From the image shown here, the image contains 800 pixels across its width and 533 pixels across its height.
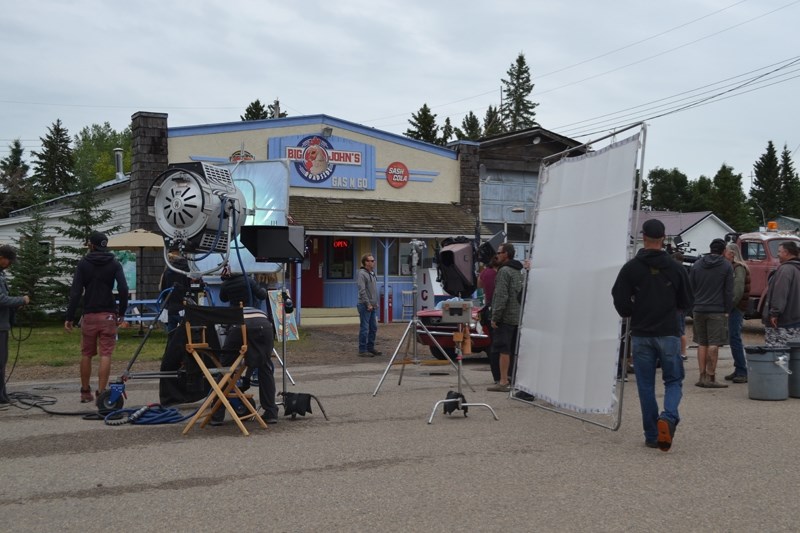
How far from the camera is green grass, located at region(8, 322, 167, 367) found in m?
14.6

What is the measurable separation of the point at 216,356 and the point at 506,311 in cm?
408

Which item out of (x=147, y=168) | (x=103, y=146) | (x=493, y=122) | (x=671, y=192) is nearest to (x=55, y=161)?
(x=103, y=146)

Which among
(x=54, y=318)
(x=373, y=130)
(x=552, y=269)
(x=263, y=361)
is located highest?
(x=373, y=130)

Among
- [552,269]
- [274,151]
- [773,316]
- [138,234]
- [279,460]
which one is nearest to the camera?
[279,460]

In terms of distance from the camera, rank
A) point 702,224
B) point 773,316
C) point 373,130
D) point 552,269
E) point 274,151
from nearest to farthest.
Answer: point 552,269 → point 773,316 → point 274,151 → point 373,130 → point 702,224

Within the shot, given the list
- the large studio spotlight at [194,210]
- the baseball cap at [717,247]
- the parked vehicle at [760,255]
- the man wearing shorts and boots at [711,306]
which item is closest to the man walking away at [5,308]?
the large studio spotlight at [194,210]

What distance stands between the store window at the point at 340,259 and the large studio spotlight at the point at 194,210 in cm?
1550

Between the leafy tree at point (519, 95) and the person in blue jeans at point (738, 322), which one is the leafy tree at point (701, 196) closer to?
the leafy tree at point (519, 95)

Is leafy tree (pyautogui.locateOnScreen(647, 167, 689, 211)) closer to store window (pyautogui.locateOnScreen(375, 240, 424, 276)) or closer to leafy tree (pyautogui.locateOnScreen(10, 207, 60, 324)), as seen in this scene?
store window (pyautogui.locateOnScreen(375, 240, 424, 276))

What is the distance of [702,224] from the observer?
5262 centimetres

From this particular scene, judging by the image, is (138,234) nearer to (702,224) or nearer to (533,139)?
(533,139)

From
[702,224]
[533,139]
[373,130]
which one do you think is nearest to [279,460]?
[373,130]

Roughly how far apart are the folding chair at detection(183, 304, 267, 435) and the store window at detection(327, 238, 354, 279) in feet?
53.5

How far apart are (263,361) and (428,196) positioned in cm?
1849
